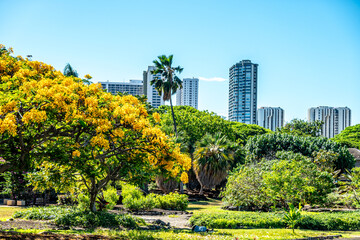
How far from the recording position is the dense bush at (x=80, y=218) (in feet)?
41.0

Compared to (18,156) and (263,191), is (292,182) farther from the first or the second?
(18,156)

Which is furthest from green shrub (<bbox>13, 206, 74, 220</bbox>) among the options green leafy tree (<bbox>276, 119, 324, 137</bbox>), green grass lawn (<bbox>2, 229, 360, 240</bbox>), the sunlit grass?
green leafy tree (<bbox>276, 119, 324, 137</bbox>)

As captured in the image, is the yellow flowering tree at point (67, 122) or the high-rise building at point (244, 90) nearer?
the yellow flowering tree at point (67, 122)

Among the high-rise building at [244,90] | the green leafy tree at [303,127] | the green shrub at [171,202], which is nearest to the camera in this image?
the green shrub at [171,202]

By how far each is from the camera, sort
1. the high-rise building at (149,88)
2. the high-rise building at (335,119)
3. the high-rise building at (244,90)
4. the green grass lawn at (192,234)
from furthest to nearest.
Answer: the high-rise building at (335,119), the high-rise building at (244,90), the high-rise building at (149,88), the green grass lawn at (192,234)

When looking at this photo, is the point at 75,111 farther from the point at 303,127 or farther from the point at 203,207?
the point at 303,127

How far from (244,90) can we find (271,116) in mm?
32624

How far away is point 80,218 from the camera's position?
496 inches

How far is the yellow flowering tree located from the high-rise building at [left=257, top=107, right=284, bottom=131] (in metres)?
161

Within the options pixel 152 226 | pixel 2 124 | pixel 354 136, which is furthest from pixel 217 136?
pixel 354 136

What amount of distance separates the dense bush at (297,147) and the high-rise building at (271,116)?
132 m

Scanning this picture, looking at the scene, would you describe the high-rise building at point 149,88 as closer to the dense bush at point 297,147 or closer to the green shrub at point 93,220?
the dense bush at point 297,147

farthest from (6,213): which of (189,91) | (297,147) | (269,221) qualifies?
(189,91)

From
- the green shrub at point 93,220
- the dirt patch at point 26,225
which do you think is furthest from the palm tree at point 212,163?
the dirt patch at point 26,225
